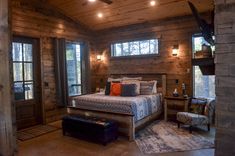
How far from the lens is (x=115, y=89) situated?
5.02 meters

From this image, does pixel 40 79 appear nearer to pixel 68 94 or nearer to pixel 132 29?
pixel 68 94

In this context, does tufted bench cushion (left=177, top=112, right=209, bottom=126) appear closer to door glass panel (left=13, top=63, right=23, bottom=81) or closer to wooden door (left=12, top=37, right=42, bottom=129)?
wooden door (left=12, top=37, right=42, bottom=129)

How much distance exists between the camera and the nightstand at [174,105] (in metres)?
4.77

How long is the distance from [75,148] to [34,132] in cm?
147

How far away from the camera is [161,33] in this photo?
216 inches

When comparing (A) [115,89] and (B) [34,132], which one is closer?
(B) [34,132]

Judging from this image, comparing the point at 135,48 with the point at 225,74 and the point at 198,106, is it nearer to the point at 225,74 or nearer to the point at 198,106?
the point at 198,106

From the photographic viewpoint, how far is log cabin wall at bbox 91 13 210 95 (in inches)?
201

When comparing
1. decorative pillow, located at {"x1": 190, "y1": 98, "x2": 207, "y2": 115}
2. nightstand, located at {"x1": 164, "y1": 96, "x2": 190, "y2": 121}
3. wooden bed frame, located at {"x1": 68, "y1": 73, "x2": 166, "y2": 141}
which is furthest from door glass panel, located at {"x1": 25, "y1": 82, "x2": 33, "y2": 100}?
decorative pillow, located at {"x1": 190, "y1": 98, "x2": 207, "y2": 115}

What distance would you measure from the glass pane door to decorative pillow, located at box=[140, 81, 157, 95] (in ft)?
9.25

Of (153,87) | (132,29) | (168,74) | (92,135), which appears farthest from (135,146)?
(132,29)

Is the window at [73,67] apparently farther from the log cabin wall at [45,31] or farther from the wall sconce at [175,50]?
the wall sconce at [175,50]

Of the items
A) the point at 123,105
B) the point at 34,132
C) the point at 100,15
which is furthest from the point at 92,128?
the point at 100,15

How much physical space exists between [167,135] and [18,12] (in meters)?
4.35
